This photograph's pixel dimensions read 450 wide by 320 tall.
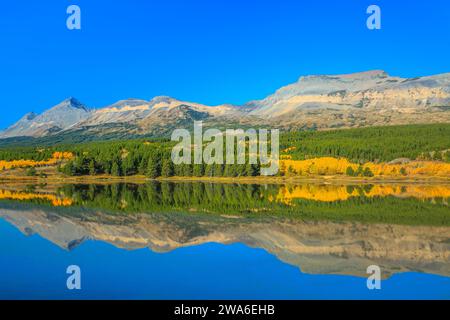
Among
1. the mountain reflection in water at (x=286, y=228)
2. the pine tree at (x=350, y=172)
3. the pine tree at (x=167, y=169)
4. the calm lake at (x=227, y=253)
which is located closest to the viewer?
the calm lake at (x=227, y=253)

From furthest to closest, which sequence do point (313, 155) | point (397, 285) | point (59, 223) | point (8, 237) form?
1. point (313, 155)
2. point (59, 223)
3. point (8, 237)
4. point (397, 285)

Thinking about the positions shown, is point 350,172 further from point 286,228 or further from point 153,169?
point 286,228

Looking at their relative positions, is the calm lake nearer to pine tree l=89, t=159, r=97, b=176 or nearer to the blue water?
the blue water

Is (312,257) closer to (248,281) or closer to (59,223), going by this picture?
(248,281)

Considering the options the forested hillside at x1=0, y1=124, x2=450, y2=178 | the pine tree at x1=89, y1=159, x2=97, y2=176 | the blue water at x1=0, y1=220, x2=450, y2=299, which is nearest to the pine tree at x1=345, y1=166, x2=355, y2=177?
the forested hillside at x1=0, y1=124, x2=450, y2=178

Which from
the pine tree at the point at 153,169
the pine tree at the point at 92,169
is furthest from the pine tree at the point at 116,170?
the pine tree at the point at 153,169

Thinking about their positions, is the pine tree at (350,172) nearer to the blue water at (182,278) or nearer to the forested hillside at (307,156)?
the forested hillside at (307,156)
